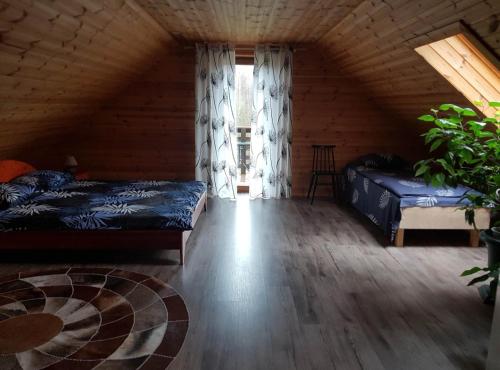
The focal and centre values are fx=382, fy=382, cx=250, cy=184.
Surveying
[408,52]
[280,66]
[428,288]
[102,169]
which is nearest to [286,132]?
[280,66]

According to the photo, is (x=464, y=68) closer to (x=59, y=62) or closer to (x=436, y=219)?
(x=436, y=219)

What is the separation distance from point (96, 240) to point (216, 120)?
8.97 ft

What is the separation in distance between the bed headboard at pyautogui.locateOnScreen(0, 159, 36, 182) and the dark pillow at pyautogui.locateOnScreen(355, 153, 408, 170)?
4.27 m

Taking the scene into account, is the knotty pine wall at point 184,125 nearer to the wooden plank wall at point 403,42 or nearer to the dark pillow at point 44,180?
the wooden plank wall at point 403,42

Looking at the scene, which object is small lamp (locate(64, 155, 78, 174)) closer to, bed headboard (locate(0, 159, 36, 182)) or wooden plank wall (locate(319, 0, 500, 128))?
bed headboard (locate(0, 159, 36, 182))

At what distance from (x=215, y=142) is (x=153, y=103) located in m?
1.03

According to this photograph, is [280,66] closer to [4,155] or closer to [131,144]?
[131,144]

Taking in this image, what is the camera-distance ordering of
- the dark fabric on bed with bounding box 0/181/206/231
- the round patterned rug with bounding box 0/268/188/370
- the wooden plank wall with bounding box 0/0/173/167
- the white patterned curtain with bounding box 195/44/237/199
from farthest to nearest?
1. the white patterned curtain with bounding box 195/44/237/199
2. the dark fabric on bed with bounding box 0/181/206/231
3. the wooden plank wall with bounding box 0/0/173/167
4. the round patterned rug with bounding box 0/268/188/370

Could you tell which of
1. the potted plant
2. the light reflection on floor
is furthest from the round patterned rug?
the potted plant

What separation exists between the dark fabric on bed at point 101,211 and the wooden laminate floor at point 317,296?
33 cm

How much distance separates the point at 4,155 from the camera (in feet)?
14.2

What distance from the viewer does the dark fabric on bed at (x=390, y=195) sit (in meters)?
3.60

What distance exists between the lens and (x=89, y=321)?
7.58 feet

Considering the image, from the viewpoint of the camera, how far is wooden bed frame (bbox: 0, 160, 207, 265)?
10.2 feet
